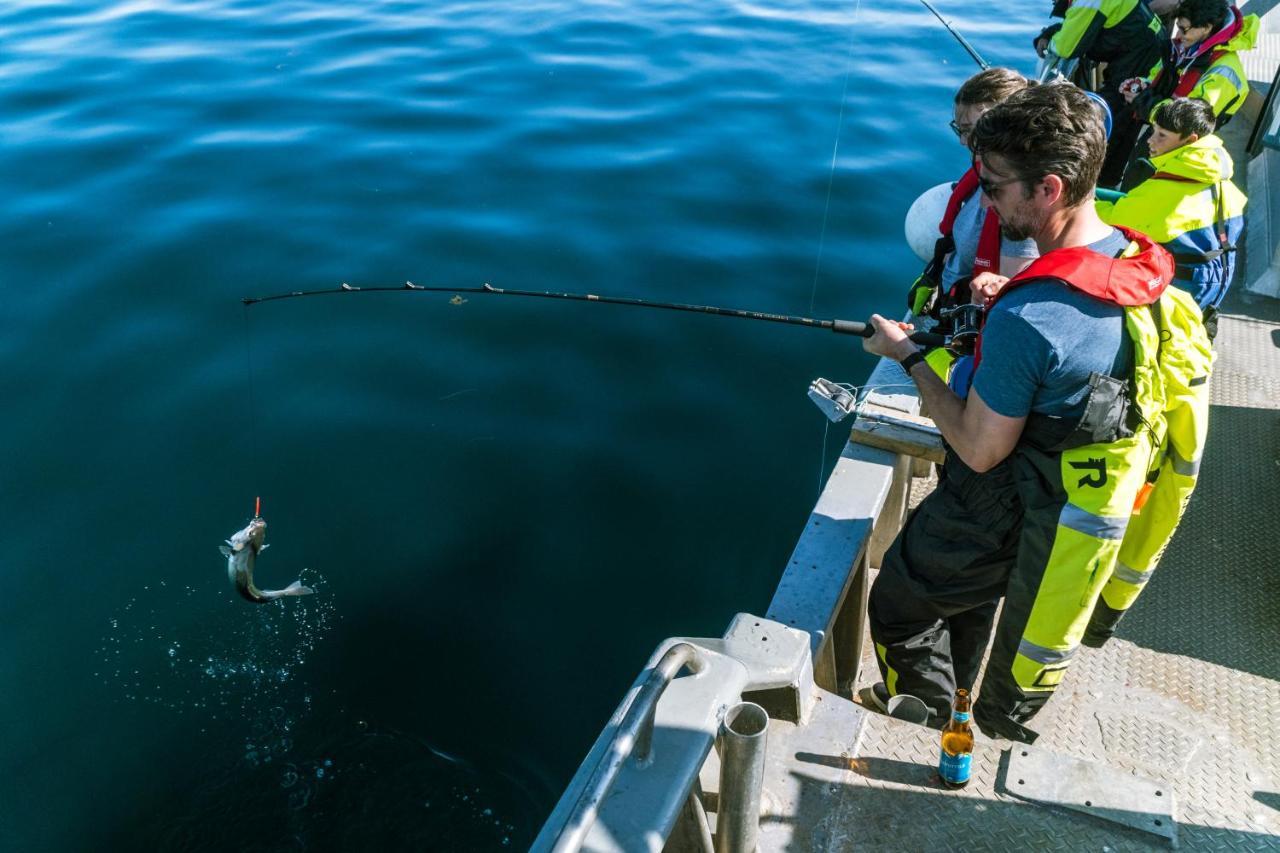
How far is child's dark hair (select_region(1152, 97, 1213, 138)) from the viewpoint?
4.23 metres

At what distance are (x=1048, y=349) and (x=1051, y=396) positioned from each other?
0.48 feet

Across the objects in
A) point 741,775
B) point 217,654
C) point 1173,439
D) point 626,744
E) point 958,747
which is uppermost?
point 1173,439

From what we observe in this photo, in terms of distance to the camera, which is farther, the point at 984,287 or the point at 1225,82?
the point at 1225,82

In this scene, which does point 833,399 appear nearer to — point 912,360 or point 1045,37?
point 912,360

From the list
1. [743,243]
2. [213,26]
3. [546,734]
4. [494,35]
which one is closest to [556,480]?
[546,734]

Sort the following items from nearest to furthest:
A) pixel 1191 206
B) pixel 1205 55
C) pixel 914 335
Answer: pixel 914 335 → pixel 1191 206 → pixel 1205 55

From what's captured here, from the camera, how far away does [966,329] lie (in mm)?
3152

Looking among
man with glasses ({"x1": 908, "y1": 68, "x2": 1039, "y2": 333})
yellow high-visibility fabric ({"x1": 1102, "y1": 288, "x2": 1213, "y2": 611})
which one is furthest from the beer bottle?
man with glasses ({"x1": 908, "y1": 68, "x2": 1039, "y2": 333})

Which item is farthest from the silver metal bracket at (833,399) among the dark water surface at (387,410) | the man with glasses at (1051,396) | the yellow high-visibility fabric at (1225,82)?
the yellow high-visibility fabric at (1225,82)

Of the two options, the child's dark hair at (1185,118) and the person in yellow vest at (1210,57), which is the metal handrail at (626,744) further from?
the person in yellow vest at (1210,57)

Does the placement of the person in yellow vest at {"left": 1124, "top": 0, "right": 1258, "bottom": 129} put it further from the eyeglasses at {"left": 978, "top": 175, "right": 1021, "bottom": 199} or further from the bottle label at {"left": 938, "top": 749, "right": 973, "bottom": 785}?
the bottle label at {"left": 938, "top": 749, "right": 973, "bottom": 785}

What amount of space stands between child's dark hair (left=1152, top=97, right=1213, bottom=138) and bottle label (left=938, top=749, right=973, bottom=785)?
3098 millimetres

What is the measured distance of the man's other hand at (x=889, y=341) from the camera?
3.01 m

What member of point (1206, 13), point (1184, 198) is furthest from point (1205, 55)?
point (1184, 198)
